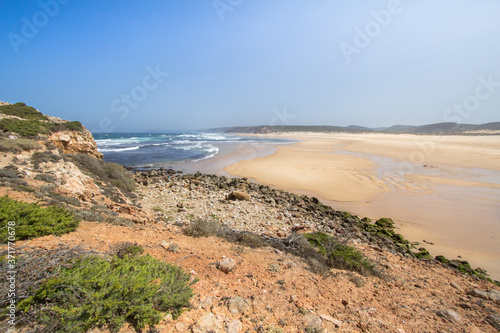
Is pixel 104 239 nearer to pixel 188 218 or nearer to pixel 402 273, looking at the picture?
pixel 188 218

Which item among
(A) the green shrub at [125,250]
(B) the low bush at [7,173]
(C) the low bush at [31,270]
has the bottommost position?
(A) the green shrub at [125,250]

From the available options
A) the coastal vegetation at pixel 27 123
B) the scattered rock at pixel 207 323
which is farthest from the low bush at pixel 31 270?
the coastal vegetation at pixel 27 123

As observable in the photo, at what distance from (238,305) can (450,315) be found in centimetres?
341

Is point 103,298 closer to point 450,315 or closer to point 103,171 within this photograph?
point 450,315

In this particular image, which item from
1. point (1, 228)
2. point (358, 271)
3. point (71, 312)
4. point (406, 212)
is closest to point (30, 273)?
point (71, 312)

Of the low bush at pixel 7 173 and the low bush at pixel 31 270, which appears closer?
the low bush at pixel 31 270

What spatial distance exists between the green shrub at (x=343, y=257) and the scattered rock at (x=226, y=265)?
7.57 ft

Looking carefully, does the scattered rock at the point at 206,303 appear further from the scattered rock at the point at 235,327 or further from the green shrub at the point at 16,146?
the green shrub at the point at 16,146

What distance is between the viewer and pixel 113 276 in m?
2.55

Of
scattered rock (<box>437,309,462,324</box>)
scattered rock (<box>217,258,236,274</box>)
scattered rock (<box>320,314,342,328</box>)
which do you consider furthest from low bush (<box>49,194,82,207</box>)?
scattered rock (<box>437,309,462,324</box>)

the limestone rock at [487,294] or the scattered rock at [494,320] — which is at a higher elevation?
the scattered rock at [494,320]

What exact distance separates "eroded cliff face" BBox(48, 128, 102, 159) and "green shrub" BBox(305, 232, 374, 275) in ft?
50.0

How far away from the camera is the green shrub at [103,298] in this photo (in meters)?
2.14

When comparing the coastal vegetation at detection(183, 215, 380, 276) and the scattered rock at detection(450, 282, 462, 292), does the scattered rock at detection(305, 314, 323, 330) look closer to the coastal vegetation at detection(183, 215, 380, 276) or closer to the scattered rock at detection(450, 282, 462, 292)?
the coastal vegetation at detection(183, 215, 380, 276)
